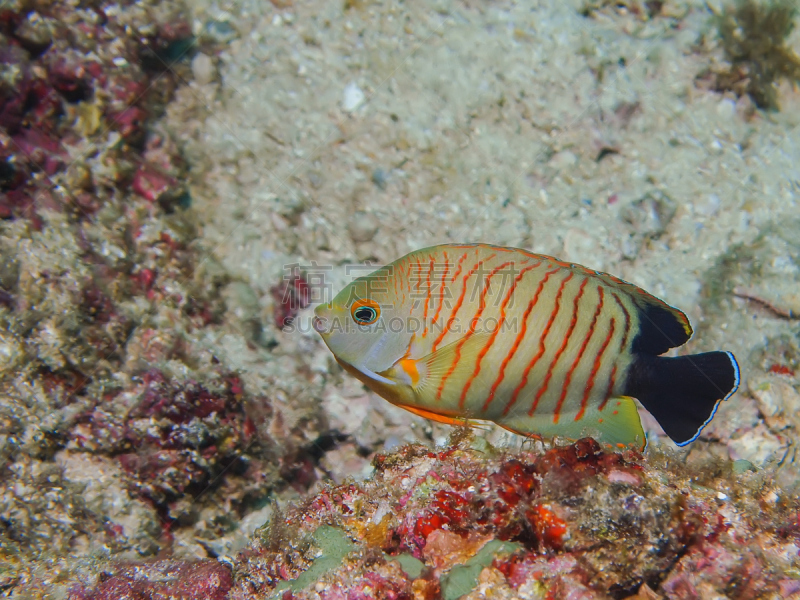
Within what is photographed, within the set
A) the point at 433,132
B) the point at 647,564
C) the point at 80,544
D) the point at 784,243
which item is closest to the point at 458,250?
the point at 647,564

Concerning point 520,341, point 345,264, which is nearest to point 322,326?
point 520,341

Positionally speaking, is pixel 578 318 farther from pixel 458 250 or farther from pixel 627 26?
pixel 627 26

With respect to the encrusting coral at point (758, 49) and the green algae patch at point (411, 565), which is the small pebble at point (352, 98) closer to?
the encrusting coral at point (758, 49)

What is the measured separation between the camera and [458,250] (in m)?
2.18

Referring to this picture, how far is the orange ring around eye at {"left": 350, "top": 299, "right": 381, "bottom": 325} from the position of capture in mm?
2133

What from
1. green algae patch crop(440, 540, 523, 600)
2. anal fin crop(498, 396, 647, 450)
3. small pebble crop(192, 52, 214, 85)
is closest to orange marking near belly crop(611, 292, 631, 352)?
anal fin crop(498, 396, 647, 450)

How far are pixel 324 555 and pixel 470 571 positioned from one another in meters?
0.59

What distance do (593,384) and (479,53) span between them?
350 centimetres

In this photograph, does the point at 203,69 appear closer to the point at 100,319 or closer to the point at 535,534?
the point at 100,319

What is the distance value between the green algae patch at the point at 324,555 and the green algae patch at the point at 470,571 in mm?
427

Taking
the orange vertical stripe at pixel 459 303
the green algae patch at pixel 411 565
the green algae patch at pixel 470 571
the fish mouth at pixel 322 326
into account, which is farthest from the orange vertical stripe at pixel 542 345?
the fish mouth at pixel 322 326

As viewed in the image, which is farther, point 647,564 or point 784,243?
point 784,243

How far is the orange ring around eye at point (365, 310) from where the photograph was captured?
213cm

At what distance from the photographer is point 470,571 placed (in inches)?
60.0
